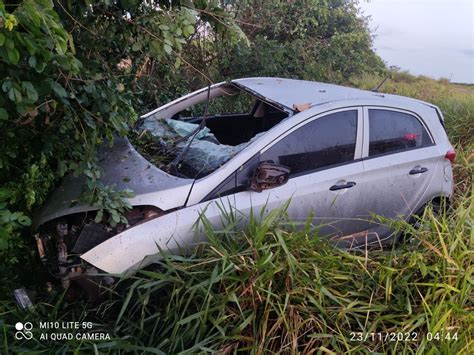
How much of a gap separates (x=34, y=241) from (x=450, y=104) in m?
6.83

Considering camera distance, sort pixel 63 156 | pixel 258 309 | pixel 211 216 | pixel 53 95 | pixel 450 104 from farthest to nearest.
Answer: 1. pixel 450 104
2. pixel 211 216
3. pixel 63 156
4. pixel 258 309
5. pixel 53 95

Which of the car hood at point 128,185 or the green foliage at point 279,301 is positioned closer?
the green foliage at point 279,301

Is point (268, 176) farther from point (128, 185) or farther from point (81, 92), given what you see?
point (81, 92)

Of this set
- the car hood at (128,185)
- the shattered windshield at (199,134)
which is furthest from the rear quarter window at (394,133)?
the car hood at (128,185)

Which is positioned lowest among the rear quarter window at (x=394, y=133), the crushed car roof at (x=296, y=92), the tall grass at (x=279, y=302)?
the tall grass at (x=279, y=302)

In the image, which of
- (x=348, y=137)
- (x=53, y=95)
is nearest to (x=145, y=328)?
(x=53, y=95)

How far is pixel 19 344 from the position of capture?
2561mm

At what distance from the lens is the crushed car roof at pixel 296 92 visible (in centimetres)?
370

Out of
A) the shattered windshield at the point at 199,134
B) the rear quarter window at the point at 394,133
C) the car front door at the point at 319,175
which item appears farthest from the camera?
the rear quarter window at the point at 394,133

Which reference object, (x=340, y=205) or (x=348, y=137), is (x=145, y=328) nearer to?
(x=340, y=205)

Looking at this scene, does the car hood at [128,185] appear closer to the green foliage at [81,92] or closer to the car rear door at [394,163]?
the green foliage at [81,92]

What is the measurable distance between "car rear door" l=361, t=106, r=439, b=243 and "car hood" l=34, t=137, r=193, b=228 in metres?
1.58

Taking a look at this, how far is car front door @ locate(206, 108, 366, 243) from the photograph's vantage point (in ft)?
10.3

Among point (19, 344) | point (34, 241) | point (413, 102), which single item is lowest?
point (19, 344)
